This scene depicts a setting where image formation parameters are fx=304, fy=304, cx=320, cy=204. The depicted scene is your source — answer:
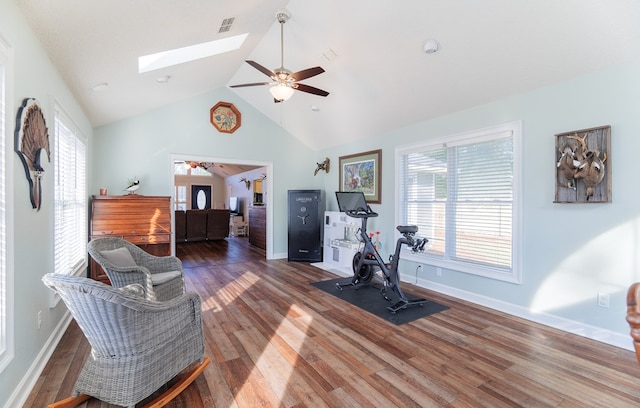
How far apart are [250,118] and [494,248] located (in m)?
5.12

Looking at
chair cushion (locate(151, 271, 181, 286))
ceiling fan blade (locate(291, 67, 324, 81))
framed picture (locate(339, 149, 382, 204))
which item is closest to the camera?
chair cushion (locate(151, 271, 181, 286))

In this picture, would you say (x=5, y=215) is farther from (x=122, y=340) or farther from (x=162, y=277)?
(x=162, y=277)

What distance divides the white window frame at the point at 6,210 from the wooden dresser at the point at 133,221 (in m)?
2.94

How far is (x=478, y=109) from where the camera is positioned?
12.7 ft

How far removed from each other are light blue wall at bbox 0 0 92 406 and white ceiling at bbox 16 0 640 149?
0.19m

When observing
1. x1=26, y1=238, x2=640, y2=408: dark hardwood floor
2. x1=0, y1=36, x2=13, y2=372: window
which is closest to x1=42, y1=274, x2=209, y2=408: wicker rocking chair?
x1=26, y1=238, x2=640, y2=408: dark hardwood floor

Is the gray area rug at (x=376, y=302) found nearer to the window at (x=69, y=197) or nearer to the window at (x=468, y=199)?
the window at (x=468, y=199)

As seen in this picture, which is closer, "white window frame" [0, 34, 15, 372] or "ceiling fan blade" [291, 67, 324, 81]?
"white window frame" [0, 34, 15, 372]

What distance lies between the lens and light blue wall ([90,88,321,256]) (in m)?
5.28

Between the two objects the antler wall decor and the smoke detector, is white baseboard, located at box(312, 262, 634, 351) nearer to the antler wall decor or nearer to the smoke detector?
the smoke detector

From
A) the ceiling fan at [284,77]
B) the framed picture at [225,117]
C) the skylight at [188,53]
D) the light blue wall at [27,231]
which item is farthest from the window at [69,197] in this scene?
the framed picture at [225,117]

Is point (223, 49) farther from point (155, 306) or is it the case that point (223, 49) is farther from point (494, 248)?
point (494, 248)

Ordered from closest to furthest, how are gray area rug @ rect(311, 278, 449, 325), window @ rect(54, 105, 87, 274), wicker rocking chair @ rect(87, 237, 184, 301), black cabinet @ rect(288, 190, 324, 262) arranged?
wicker rocking chair @ rect(87, 237, 184, 301)
window @ rect(54, 105, 87, 274)
gray area rug @ rect(311, 278, 449, 325)
black cabinet @ rect(288, 190, 324, 262)

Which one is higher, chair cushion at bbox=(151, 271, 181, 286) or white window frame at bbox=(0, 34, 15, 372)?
white window frame at bbox=(0, 34, 15, 372)
